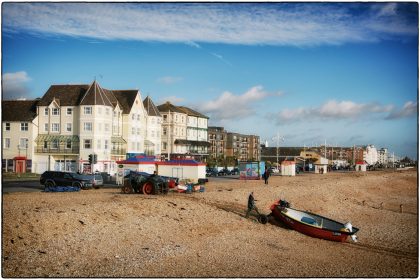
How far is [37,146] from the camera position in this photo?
58188mm

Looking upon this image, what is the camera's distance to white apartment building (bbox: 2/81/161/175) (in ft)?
189

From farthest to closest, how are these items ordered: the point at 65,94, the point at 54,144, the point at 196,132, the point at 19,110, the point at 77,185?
the point at 196,132 → the point at 65,94 → the point at 19,110 → the point at 54,144 → the point at 77,185

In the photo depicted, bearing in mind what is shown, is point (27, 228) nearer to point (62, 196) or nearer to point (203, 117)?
point (62, 196)

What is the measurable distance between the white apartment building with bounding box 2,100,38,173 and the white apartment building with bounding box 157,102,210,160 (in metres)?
31.0

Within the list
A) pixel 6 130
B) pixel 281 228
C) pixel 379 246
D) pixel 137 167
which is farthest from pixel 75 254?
pixel 6 130

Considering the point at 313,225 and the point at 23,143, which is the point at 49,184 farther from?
the point at 23,143

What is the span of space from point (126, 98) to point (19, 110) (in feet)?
50.5

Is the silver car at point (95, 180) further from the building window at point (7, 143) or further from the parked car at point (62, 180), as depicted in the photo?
the building window at point (7, 143)

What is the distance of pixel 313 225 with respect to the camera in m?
26.4

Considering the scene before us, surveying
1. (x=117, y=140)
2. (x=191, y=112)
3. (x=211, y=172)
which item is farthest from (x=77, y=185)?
(x=191, y=112)

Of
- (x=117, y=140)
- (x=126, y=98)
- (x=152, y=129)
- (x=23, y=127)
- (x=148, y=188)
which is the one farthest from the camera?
(x=152, y=129)

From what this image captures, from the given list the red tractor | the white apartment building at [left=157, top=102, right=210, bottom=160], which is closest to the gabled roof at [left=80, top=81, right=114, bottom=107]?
the white apartment building at [left=157, top=102, right=210, bottom=160]

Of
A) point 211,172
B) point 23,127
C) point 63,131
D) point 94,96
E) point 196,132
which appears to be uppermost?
point 94,96

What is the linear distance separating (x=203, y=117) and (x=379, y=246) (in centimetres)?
8419
